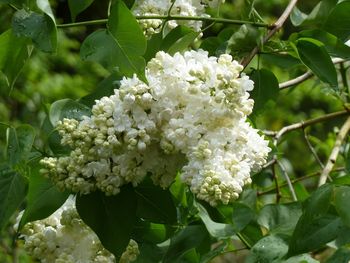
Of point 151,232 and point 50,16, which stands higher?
point 50,16

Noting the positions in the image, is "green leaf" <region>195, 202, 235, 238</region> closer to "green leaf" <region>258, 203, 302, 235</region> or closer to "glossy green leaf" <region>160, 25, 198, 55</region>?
"green leaf" <region>258, 203, 302, 235</region>

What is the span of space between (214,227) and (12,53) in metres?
0.47

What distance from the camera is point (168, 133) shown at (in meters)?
1.19

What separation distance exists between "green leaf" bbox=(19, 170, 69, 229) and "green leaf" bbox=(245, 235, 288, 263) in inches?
13.2

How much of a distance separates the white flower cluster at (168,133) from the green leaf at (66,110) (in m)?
0.12

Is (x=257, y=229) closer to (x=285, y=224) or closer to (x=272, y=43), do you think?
(x=285, y=224)

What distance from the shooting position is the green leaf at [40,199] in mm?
1314

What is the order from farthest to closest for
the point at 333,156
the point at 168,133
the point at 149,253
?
the point at 333,156
the point at 149,253
the point at 168,133

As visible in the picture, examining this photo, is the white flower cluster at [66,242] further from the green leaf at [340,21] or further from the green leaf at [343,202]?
the green leaf at [340,21]

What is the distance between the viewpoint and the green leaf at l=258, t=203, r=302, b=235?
1579 millimetres

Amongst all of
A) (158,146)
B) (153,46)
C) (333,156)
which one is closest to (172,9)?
(153,46)

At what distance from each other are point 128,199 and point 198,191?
177mm

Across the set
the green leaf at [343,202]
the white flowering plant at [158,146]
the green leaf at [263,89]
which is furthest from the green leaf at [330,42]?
the green leaf at [343,202]

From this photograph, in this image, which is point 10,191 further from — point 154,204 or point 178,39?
point 178,39
